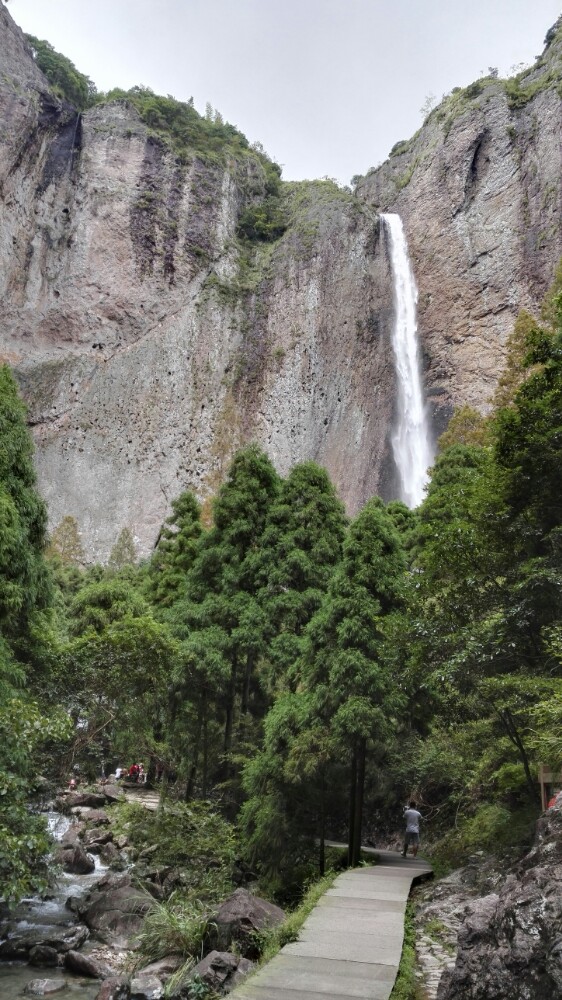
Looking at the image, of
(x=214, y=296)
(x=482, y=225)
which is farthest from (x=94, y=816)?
(x=214, y=296)

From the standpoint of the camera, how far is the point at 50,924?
1124 cm

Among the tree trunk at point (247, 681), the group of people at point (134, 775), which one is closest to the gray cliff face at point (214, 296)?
the group of people at point (134, 775)

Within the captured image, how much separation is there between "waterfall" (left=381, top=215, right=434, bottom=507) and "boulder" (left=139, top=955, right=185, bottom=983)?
32.8 metres

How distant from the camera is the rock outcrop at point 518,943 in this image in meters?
3.60

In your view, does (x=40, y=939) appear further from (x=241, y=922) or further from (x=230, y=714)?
(x=230, y=714)

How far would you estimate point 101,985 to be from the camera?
8.40 meters

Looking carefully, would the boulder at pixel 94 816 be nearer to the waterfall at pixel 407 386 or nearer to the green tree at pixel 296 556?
the green tree at pixel 296 556

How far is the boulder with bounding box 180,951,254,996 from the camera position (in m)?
7.02

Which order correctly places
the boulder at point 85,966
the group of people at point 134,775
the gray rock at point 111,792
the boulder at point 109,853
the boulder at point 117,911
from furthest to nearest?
1. the group of people at point 134,775
2. the gray rock at point 111,792
3. the boulder at point 109,853
4. the boulder at point 117,911
5. the boulder at point 85,966

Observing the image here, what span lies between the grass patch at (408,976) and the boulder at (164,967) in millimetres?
3391

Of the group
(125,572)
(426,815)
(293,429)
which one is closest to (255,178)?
(293,429)

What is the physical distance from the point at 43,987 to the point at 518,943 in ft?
23.4

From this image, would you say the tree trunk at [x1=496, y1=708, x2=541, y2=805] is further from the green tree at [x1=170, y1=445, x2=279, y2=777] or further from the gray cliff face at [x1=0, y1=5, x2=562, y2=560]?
the gray cliff face at [x1=0, y1=5, x2=562, y2=560]

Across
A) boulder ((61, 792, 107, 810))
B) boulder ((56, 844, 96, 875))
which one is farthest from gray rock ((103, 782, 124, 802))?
boulder ((56, 844, 96, 875))
